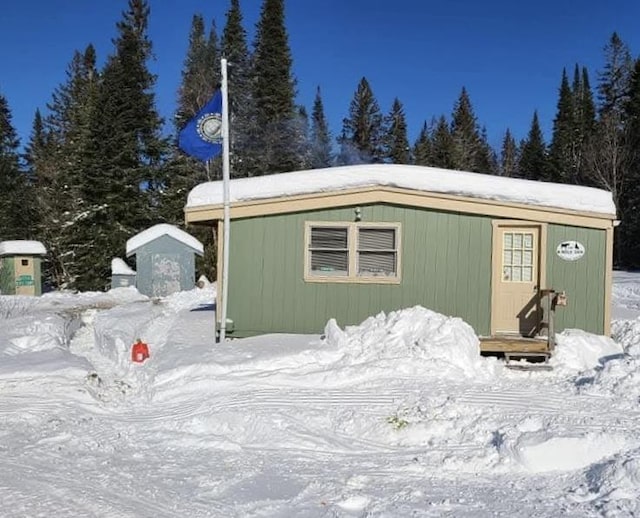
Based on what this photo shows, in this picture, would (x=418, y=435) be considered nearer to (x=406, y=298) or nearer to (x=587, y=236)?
(x=406, y=298)

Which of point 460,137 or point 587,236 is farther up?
point 460,137

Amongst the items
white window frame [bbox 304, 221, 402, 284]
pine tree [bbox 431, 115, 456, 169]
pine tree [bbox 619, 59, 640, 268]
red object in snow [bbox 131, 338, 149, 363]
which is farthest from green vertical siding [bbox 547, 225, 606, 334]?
pine tree [bbox 431, 115, 456, 169]

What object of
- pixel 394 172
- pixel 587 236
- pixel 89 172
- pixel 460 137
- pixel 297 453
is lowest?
pixel 297 453

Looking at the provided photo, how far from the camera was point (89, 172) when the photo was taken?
26.8 metres

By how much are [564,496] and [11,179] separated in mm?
37511

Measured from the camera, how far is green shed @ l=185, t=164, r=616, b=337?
9.15m

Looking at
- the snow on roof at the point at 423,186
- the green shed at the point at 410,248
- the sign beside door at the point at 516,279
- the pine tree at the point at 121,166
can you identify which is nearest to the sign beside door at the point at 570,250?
the green shed at the point at 410,248

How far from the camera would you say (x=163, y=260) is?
20.1 meters

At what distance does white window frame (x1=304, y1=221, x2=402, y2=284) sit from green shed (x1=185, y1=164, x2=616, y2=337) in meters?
0.02

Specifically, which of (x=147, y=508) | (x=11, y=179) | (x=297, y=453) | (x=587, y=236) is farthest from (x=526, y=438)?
(x=11, y=179)

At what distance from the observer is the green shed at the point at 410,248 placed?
915 cm

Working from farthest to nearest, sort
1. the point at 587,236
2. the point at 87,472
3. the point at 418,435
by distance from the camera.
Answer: the point at 587,236
the point at 418,435
the point at 87,472

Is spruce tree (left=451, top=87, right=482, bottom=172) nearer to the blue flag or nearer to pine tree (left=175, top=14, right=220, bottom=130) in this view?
pine tree (left=175, top=14, right=220, bottom=130)

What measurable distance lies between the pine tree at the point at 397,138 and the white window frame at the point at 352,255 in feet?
115
